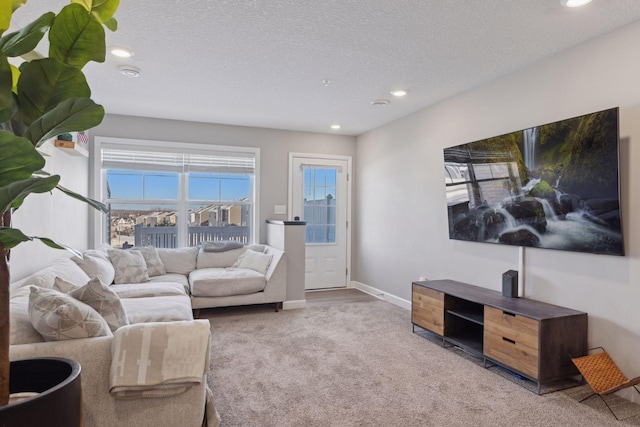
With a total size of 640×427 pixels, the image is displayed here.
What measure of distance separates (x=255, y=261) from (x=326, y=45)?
2821 mm

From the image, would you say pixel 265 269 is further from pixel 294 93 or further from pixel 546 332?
pixel 546 332

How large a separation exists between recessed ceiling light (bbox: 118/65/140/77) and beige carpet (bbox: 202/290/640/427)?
99.4 inches

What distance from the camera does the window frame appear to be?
4.71 metres

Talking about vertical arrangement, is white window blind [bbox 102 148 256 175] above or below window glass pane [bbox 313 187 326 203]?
above

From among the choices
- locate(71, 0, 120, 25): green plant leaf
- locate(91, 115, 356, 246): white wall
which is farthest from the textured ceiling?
locate(71, 0, 120, 25): green plant leaf

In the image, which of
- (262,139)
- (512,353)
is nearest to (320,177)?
(262,139)

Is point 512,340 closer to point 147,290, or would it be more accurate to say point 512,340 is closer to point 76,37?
point 76,37

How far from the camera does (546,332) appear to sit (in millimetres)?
2467

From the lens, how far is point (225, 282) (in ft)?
14.0

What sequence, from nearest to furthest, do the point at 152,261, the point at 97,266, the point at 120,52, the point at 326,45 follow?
the point at 326,45 → the point at 120,52 → the point at 97,266 → the point at 152,261

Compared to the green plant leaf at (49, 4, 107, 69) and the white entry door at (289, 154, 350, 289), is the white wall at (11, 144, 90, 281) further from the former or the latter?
the white entry door at (289, 154, 350, 289)

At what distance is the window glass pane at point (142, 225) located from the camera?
4.92 meters

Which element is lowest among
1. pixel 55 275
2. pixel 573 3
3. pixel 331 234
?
pixel 55 275

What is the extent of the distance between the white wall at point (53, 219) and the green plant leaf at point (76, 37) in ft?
6.21
